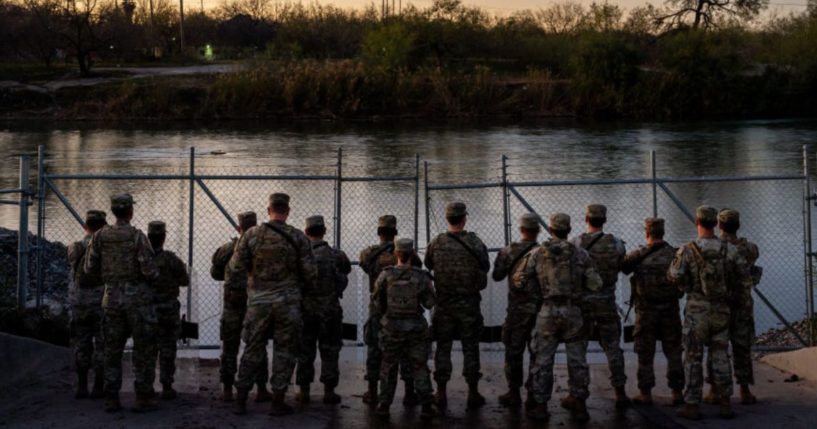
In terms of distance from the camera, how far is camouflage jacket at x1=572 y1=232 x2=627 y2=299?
10258mm

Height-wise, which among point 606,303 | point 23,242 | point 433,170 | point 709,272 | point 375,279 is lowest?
point 606,303

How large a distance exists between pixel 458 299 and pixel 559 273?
106 cm

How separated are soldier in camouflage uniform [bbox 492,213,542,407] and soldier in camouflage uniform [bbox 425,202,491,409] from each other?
0.21 meters

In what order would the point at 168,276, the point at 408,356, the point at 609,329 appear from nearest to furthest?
1. the point at 408,356
2. the point at 609,329
3. the point at 168,276

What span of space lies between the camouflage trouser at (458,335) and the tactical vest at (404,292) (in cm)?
51

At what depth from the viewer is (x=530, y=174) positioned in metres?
33.5

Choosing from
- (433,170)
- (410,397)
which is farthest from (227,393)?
(433,170)

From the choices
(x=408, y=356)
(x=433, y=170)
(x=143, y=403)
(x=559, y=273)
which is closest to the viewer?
(x=559, y=273)

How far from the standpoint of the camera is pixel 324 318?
34.2 ft

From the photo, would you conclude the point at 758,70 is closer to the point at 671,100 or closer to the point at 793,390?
the point at 671,100

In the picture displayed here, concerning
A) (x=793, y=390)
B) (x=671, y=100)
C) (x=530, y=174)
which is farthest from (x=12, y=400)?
(x=671, y=100)

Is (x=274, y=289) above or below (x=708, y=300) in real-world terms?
above

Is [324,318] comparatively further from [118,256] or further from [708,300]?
[708,300]

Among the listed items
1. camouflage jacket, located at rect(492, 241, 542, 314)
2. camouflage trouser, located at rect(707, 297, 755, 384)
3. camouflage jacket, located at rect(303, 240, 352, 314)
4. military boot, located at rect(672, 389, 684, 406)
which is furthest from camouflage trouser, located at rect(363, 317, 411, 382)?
camouflage trouser, located at rect(707, 297, 755, 384)
